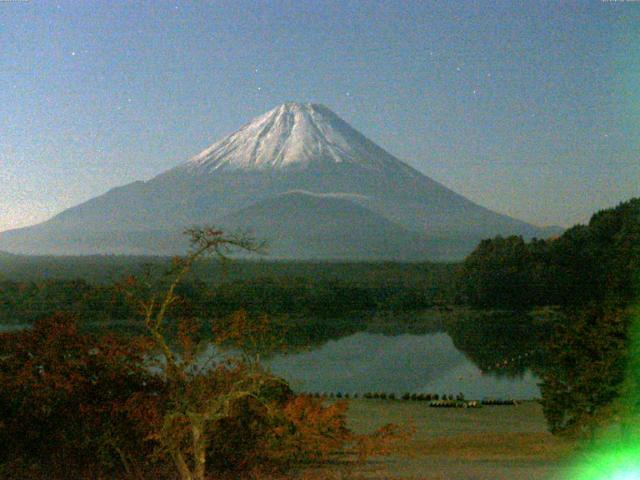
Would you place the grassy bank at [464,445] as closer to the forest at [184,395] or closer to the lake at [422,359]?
the forest at [184,395]

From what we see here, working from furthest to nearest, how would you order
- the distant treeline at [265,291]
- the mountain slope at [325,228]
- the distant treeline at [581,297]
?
the mountain slope at [325,228] → the distant treeline at [265,291] → the distant treeline at [581,297]

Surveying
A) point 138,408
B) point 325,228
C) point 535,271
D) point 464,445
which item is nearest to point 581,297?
point 535,271

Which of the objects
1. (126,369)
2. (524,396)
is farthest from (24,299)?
(126,369)

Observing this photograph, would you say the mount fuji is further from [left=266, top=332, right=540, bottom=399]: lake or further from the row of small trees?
the row of small trees

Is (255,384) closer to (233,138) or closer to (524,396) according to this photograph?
(524,396)

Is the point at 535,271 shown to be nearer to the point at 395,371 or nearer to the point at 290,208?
the point at 395,371

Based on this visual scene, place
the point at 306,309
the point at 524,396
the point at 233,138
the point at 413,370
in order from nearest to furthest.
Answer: the point at 524,396, the point at 413,370, the point at 306,309, the point at 233,138

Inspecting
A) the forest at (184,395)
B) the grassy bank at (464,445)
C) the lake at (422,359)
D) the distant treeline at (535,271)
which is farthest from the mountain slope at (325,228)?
the forest at (184,395)

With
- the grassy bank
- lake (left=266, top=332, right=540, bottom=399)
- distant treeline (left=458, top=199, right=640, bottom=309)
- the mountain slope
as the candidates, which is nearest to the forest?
the grassy bank
